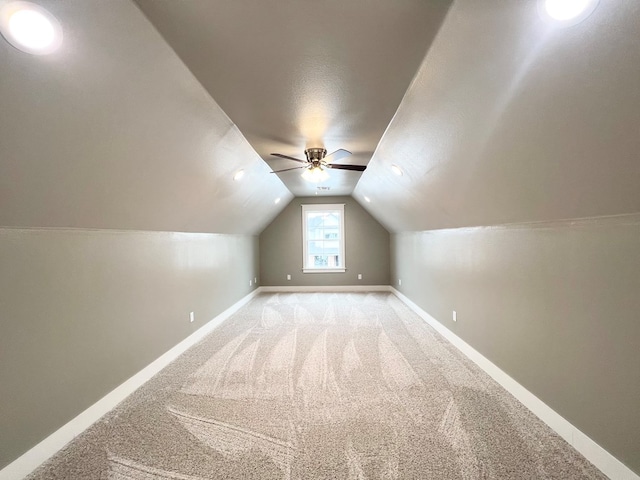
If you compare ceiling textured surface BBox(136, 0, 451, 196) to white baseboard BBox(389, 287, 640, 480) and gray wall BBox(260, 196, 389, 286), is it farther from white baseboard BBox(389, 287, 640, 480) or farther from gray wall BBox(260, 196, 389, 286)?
gray wall BBox(260, 196, 389, 286)

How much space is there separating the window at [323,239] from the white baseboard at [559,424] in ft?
15.1

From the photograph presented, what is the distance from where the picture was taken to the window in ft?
26.1

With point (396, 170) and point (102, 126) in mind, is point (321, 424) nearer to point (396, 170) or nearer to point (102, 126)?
point (102, 126)

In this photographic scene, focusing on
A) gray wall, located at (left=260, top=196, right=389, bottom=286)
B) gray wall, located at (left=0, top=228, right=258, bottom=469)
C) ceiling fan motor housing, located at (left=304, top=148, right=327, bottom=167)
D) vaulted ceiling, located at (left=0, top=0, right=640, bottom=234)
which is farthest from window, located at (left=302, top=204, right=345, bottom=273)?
vaulted ceiling, located at (left=0, top=0, right=640, bottom=234)

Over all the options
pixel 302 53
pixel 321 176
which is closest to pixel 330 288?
pixel 321 176

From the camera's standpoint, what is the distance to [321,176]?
382cm

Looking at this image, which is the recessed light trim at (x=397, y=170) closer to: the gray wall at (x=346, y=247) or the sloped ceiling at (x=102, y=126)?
the sloped ceiling at (x=102, y=126)

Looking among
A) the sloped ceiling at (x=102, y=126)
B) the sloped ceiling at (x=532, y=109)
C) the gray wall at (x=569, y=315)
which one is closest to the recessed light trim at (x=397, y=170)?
the sloped ceiling at (x=532, y=109)

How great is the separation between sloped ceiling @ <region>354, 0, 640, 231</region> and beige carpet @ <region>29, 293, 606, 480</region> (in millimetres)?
1434

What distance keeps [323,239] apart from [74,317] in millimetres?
6064

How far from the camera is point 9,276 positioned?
1.84 meters

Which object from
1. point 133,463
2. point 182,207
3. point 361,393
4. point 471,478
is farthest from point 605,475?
point 182,207

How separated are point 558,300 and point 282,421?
6.68ft

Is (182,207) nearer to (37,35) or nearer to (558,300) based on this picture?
(37,35)
